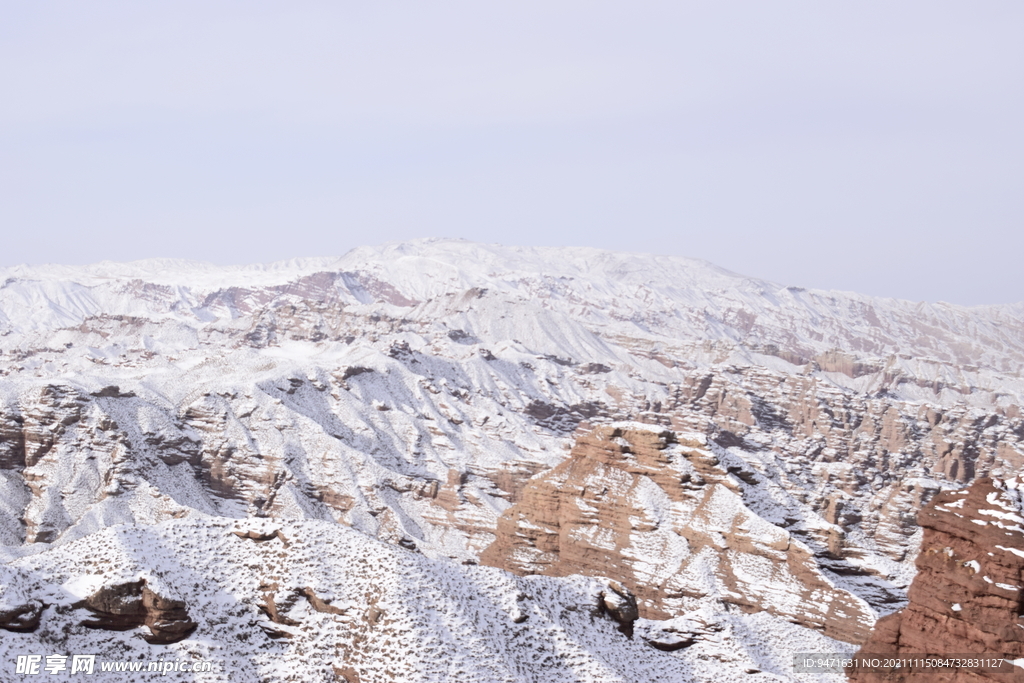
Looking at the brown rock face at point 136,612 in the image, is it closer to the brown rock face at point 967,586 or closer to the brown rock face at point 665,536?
the brown rock face at point 967,586

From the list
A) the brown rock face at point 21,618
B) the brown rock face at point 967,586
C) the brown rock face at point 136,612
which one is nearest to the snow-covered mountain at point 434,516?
the brown rock face at point 21,618

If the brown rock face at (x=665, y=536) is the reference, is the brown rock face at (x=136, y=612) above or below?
above

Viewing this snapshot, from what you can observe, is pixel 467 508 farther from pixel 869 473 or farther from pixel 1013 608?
pixel 1013 608

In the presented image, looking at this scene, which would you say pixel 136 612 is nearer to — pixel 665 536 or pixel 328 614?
pixel 328 614

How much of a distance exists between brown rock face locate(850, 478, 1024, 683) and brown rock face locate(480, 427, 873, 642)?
92.6 ft

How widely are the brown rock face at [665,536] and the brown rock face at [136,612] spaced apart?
33918 millimetres

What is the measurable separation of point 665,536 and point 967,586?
1550 inches

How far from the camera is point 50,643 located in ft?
128

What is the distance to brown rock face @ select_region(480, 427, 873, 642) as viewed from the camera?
63.9m

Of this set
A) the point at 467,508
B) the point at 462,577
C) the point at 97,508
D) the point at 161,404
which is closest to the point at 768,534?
the point at 462,577

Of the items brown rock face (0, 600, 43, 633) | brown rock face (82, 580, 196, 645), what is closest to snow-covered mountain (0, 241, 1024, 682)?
brown rock face (0, 600, 43, 633)

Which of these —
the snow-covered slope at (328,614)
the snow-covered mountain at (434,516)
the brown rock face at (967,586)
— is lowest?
the snow-covered mountain at (434,516)

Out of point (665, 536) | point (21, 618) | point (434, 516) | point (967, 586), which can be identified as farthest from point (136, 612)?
point (434, 516)

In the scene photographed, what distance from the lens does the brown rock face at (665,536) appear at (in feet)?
210
